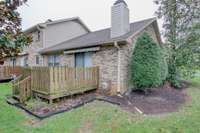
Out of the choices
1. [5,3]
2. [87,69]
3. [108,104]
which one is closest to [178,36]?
[87,69]

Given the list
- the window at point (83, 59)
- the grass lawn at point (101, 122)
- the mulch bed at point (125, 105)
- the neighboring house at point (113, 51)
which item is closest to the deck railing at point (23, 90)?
the mulch bed at point (125, 105)

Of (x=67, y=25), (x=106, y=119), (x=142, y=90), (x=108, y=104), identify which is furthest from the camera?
(x=67, y=25)

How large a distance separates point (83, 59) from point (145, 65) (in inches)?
166

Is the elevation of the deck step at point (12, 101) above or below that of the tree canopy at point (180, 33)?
below

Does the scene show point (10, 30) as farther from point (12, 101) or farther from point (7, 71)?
point (7, 71)

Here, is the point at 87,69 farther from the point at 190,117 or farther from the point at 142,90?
the point at 190,117

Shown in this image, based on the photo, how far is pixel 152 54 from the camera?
9992mm

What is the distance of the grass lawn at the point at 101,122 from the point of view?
5789mm

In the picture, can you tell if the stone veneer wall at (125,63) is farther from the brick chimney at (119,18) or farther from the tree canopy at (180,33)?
the tree canopy at (180,33)

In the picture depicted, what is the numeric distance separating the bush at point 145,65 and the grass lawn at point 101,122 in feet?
8.00

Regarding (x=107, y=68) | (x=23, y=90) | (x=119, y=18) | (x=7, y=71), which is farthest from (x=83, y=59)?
(x=7, y=71)

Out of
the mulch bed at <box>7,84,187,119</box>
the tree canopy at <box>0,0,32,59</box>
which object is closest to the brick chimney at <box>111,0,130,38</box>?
the mulch bed at <box>7,84,187,119</box>

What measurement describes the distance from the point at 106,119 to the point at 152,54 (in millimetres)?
4974

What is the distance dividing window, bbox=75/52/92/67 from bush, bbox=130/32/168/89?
2.81 m
